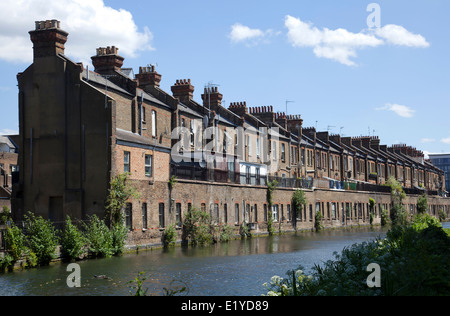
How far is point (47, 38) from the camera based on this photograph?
3509 cm

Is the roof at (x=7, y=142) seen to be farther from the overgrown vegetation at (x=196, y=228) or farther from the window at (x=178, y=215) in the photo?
the overgrown vegetation at (x=196, y=228)

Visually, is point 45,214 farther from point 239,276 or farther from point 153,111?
point 239,276

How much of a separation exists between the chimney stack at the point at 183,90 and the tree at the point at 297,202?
13.8 m

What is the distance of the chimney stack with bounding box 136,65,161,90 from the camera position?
47625 mm

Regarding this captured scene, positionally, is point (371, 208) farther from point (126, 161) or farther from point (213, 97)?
point (126, 161)

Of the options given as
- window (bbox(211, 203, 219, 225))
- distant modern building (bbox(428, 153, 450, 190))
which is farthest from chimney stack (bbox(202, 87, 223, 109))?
distant modern building (bbox(428, 153, 450, 190))

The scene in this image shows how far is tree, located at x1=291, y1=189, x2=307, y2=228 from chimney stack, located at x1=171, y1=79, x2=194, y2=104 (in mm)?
13817

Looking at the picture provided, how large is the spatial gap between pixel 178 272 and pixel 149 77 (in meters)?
27.0

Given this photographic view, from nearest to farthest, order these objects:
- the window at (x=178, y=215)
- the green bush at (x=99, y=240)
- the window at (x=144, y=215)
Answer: the green bush at (x=99, y=240)
the window at (x=144, y=215)
the window at (x=178, y=215)

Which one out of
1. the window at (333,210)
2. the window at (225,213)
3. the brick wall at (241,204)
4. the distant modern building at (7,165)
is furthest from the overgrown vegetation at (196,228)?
the window at (333,210)

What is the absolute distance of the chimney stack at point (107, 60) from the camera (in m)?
42.8
